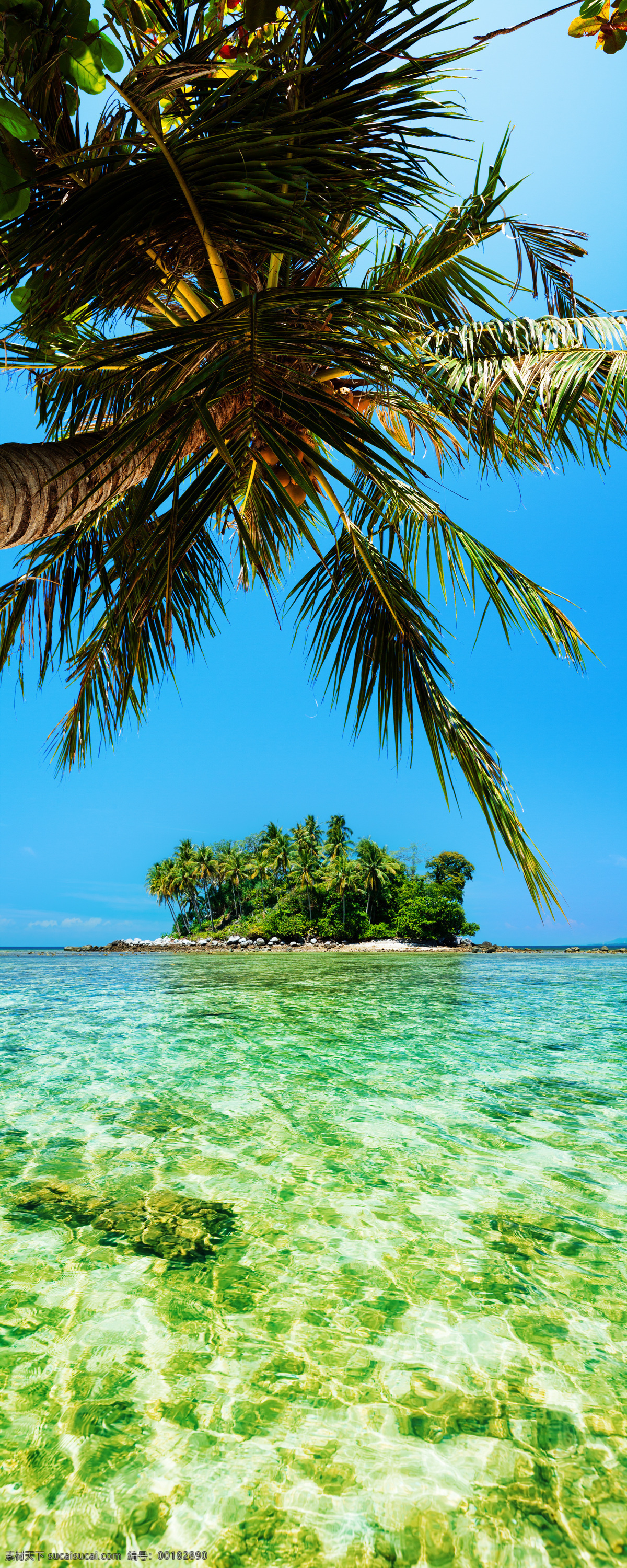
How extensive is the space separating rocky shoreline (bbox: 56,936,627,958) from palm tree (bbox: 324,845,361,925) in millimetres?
2817

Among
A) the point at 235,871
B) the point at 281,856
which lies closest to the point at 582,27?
the point at 281,856

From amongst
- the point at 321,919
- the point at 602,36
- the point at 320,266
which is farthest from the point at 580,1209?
the point at 321,919

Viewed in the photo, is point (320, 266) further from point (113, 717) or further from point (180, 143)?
point (113, 717)

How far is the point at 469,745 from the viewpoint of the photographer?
11.4 feet

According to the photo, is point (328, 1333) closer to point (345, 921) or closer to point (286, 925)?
point (345, 921)

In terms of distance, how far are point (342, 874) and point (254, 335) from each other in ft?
133

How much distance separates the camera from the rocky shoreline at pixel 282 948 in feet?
127

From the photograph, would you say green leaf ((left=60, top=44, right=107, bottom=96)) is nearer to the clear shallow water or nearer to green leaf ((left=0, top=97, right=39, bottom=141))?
green leaf ((left=0, top=97, right=39, bottom=141))

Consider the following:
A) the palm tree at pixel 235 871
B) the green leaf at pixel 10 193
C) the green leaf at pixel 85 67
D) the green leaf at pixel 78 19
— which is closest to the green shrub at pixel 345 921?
the palm tree at pixel 235 871

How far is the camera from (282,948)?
4138cm

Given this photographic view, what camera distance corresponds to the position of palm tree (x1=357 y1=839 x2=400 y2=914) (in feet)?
141

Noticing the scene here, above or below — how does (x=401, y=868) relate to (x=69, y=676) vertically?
above

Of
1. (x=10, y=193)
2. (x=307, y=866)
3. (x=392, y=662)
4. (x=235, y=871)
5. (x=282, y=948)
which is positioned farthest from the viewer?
(x=235, y=871)

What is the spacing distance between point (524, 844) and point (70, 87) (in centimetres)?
325
